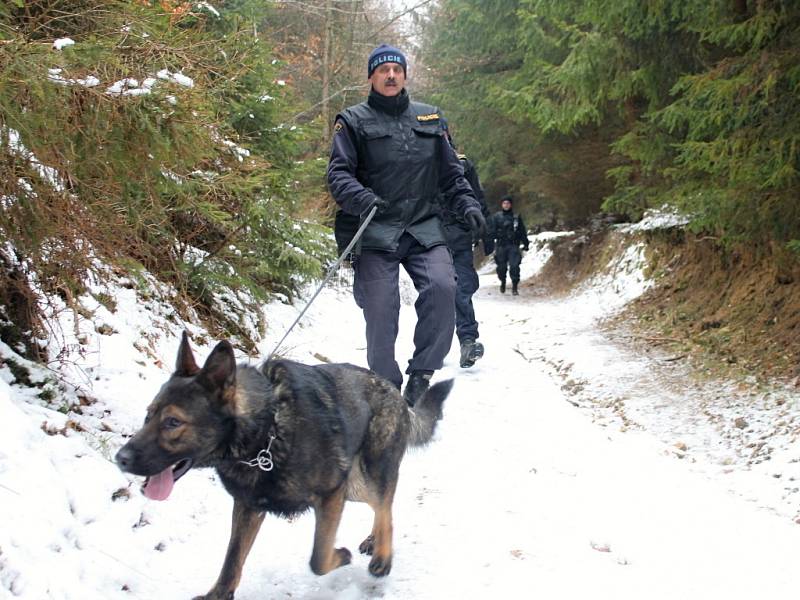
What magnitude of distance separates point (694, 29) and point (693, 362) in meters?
3.83

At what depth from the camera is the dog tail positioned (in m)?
3.72

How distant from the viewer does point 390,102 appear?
187 inches

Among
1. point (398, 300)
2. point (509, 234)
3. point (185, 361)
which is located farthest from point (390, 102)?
point (509, 234)

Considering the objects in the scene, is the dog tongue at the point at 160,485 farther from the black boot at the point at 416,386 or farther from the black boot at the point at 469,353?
the black boot at the point at 469,353

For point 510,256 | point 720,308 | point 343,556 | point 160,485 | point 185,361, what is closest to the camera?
point 160,485

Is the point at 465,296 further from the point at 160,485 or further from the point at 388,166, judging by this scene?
the point at 160,485

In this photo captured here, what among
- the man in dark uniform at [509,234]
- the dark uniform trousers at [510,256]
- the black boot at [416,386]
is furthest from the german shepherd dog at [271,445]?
the dark uniform trousers at [510,256]

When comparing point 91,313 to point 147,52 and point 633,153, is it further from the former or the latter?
point 633,153

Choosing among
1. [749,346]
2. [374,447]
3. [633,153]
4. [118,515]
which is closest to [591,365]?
[749,346]

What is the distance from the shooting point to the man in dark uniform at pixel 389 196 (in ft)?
15.4

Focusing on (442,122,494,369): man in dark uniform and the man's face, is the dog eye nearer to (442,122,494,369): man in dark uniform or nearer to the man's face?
the man's face

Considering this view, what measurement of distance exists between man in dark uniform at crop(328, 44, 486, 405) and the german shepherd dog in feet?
4.97

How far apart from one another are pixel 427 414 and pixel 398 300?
132 centimetres

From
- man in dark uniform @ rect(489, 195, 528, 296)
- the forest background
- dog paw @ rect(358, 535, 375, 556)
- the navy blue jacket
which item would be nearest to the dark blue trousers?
the forest background
